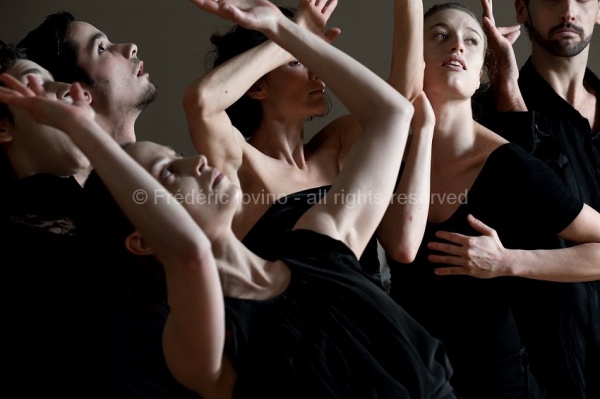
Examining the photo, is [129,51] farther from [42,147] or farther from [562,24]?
[562,24]

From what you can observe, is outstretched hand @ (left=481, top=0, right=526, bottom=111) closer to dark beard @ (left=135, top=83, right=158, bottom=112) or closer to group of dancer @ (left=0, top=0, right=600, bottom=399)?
group of dancer @ (left=0, top=0, right=600, bottom=399)

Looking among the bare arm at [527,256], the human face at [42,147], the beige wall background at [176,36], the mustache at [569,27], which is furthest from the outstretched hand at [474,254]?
the beige wall background at [176,36]

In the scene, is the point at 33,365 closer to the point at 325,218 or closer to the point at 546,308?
the point at 325,218

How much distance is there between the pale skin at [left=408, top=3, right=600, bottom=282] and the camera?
7.45 ft

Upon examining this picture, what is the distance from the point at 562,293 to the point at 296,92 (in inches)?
28.5

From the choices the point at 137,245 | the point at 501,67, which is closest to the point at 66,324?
the point at 137,245

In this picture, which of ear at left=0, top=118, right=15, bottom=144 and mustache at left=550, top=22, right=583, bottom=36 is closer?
ear at left=0, top=118, right=15, bottom=144

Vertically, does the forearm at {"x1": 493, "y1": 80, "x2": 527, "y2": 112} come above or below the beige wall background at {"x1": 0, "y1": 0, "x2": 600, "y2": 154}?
above

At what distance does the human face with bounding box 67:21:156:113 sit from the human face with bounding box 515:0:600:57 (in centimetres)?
99

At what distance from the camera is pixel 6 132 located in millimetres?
2189

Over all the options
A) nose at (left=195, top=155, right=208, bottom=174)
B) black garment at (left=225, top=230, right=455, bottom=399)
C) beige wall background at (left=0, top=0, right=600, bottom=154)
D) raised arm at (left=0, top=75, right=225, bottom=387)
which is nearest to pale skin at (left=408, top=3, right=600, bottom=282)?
black garment at (left=225, top=230, right=455, bottom=399)

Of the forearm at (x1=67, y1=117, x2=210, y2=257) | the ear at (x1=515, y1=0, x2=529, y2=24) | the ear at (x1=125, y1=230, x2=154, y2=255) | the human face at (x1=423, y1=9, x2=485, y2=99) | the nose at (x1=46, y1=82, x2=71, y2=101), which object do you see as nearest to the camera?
the forearm at (x1=67, y1=117, x2=210, y2=257)

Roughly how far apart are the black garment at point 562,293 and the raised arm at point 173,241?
3.53 feet

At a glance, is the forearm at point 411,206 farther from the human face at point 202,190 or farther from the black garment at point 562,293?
the human face at point 202,190
